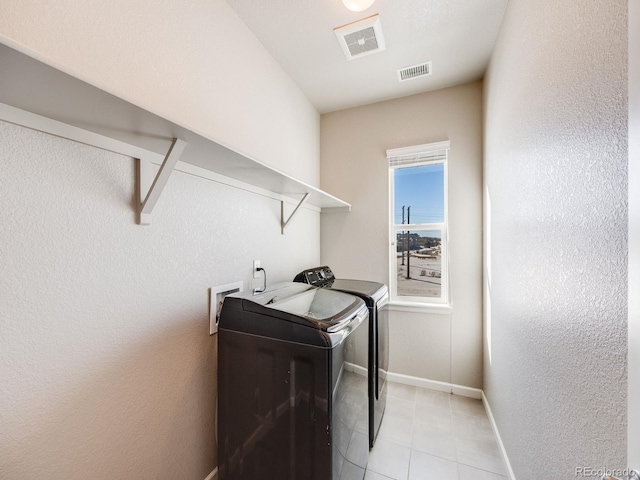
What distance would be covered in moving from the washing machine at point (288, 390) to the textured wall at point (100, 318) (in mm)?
208

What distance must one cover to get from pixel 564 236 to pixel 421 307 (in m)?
1.79

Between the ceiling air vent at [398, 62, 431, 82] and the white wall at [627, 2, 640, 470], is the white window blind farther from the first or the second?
the white wall at [627, 2, 640, 470]

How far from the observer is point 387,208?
2.78 m

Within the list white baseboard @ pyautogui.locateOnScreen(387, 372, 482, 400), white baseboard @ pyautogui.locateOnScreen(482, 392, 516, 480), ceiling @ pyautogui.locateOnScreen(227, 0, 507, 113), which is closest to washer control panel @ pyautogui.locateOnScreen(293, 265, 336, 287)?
white baseboard @ pyautogui.locateOnScreen(387, 372, 482, 400)

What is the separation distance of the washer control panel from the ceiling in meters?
1.78

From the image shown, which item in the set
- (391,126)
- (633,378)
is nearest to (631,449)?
(633,378)

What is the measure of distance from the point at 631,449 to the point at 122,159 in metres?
1.84

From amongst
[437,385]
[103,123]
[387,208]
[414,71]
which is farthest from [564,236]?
[437,385]

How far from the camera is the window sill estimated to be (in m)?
2.56

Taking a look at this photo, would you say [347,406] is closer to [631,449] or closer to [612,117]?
[631,449]

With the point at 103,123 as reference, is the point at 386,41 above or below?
above

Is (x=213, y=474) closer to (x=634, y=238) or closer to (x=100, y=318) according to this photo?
(x=100, y=318)

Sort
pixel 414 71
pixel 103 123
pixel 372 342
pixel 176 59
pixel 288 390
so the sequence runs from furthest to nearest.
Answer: pixel 414 71, pixel 372 342, pixel 176 59, pixel 288 390, pixel 103 123

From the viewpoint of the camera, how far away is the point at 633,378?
635mm
